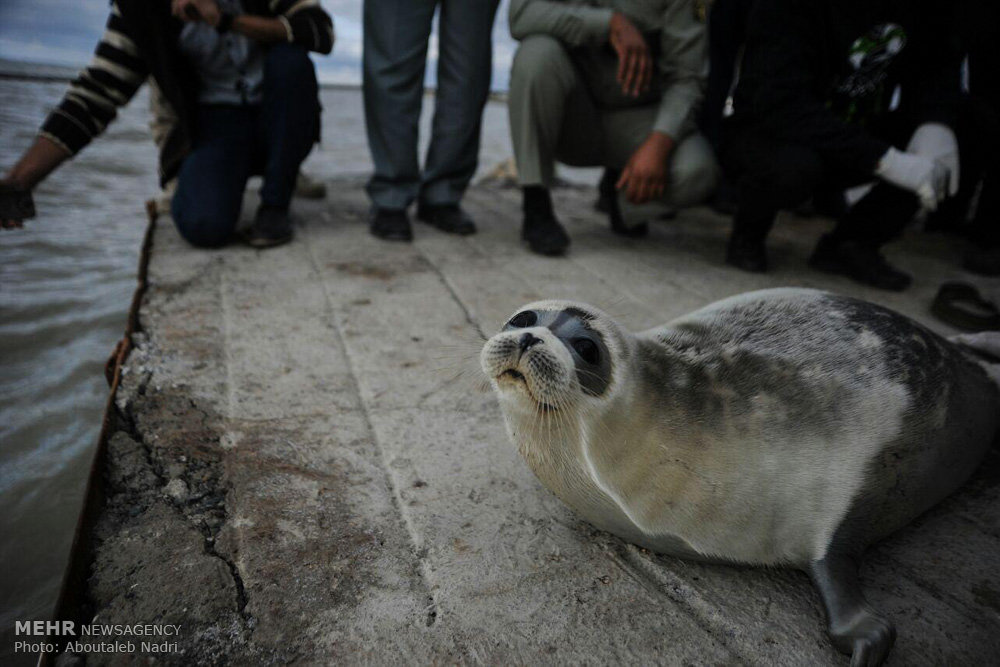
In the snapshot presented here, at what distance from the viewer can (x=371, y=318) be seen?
251cm

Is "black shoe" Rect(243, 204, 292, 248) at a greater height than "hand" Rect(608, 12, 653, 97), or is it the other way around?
"hand" Rect(608, 12, 653, 97)

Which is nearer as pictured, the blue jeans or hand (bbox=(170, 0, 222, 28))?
hand (bbox=(170, 0, 222, 28))

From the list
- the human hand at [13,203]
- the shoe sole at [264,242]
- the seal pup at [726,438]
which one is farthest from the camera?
the shoe sole at [264,242]

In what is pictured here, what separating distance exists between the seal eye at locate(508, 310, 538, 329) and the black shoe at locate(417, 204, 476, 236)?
2376 mm

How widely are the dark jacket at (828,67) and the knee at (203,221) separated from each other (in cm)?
262

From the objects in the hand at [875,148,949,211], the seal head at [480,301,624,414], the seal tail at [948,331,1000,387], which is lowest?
the seal tail at [948,331,1000,387]

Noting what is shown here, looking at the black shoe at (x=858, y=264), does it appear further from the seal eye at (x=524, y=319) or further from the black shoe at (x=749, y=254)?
the seal eye at (x=524, y=319)

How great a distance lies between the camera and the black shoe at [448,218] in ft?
12.0

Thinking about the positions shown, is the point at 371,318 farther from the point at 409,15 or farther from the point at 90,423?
the point at 409,15

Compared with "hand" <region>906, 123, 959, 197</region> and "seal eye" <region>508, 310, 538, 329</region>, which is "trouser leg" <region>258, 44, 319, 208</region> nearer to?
"seal eye" <region>508, 310, 538, 329</region>

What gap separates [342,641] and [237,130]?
9.47 feet

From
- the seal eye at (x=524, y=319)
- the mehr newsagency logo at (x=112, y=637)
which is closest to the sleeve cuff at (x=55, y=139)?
the mehr newsagency logo at (x=112, y=637)

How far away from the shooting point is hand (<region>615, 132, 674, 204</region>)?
10.4ft

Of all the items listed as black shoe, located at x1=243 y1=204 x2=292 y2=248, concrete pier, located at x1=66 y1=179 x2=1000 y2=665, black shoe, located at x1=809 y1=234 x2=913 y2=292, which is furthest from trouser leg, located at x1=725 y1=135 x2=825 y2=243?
black shoe, located at x1=243 y1=204 x2=292 y2=248
